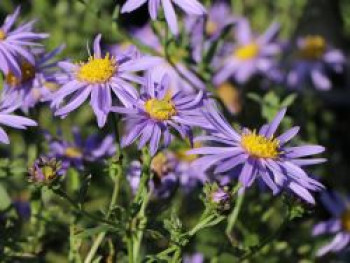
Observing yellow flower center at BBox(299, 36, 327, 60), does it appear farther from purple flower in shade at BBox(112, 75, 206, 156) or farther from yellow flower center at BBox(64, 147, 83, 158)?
purple flower in shade at BBox(112, 75, 206, 156)

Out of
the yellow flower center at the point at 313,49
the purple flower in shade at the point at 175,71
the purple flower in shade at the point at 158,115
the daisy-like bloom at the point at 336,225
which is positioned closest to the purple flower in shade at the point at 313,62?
the yellow flower center at the point at 313,49

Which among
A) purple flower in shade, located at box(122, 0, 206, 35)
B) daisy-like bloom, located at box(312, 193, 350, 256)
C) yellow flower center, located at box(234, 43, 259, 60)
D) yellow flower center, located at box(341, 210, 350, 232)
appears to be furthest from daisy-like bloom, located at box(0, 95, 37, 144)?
yellow flower center, located at box(234, 43, 259, 60)

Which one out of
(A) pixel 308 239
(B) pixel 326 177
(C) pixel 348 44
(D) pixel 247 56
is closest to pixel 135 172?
(A) pixel 308 239

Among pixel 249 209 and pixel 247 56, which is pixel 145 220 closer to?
pixel 249 209

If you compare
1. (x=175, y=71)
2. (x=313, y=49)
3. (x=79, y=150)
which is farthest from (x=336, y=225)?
(x=313, y=49)

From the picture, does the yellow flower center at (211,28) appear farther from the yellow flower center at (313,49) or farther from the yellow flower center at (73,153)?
the yellow flower center at (73,153)

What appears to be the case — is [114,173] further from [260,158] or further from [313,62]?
[313,62]

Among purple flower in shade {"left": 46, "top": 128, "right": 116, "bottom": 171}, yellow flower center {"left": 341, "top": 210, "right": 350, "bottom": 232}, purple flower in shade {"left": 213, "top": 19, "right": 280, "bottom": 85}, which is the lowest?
yellow flower center {"left": 341, "top": 210, "right": 350, "bottom": 232}

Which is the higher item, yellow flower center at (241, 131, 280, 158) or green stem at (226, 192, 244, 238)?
yellow flower center at (241, 131, 280, 158)
